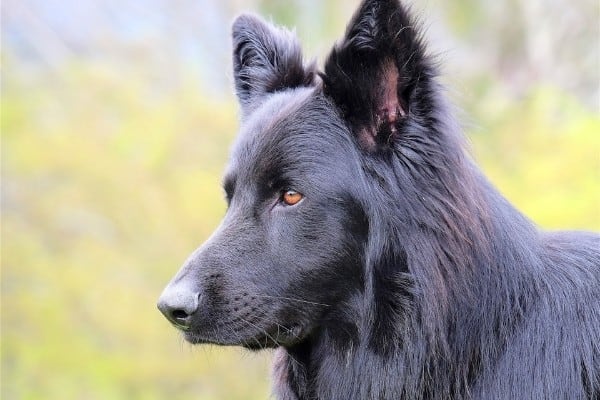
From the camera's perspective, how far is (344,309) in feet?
10.7

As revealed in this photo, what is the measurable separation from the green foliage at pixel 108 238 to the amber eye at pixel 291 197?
5.36 metres

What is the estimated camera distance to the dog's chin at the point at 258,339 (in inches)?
127

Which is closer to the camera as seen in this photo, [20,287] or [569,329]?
[569,329]

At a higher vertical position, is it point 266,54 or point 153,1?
point 153,1

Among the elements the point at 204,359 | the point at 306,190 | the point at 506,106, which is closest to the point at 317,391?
the point at 306,190

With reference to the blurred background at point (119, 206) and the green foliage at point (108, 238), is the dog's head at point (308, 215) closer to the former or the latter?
the blurred background at point (119, 206)

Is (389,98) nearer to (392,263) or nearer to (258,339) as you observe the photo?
(392,263)

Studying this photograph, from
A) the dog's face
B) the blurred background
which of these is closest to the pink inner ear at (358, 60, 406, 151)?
the dog's face

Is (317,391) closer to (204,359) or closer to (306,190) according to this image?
(306,190)

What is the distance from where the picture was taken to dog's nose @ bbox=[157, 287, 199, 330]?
310 cm

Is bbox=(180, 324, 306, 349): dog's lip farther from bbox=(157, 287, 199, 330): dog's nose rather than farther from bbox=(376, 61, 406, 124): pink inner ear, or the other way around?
bbox=(376, 61, 406, 124): pink inner ear

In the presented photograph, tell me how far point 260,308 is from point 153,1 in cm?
1433

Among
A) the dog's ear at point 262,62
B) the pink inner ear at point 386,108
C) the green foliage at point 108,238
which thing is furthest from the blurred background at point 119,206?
the pink inner ear at point 386,108

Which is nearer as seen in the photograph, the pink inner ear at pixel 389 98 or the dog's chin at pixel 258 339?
the pink inner ear at pixel 389 98
